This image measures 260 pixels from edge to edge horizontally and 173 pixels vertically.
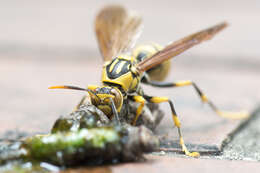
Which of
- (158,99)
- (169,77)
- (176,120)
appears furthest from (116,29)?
(176,120)

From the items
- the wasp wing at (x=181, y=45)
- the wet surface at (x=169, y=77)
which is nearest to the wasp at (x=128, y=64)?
the wasp wing at (x=181, y=45)

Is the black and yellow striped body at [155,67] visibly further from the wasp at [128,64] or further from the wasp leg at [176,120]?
the wasp leg at [176,120]

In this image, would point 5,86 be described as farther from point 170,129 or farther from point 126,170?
point 126,170

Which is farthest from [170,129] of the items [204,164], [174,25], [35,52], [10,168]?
[174,25]

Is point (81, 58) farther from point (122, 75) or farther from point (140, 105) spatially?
point (140, 105)

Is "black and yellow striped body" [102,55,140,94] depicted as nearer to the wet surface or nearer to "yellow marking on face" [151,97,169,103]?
"yellow marking on face" [151,97,169,103]

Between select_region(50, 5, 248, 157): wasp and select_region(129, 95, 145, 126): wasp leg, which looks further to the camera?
select_region(129, 95, 145, 126): wasp leg

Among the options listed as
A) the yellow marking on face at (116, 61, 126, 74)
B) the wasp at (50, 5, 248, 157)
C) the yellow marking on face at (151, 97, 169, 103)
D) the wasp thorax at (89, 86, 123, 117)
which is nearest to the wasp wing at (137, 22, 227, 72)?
the wasp at (50, 5, 248, 157)
